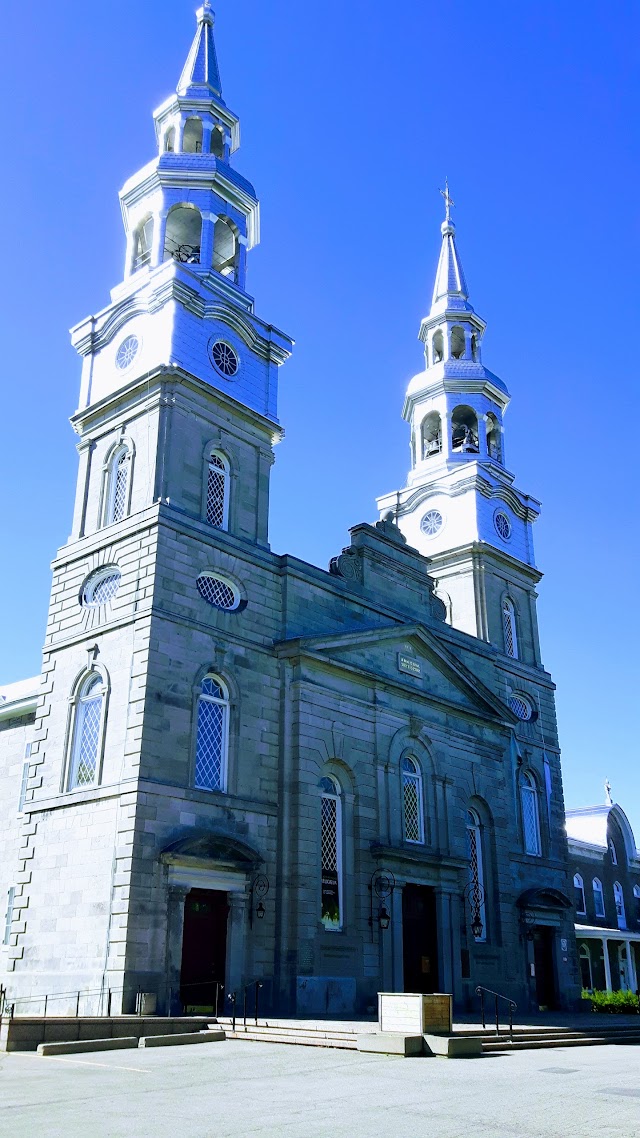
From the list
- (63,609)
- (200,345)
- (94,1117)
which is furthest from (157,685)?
(94,1117)

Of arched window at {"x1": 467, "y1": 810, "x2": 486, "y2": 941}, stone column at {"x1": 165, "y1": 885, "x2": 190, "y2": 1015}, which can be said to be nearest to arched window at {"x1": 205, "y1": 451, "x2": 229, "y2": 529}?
stone column at {"x1": 165, "y1": 885, "x2": 190, "y2": 1015}

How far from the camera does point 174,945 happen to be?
23.1m

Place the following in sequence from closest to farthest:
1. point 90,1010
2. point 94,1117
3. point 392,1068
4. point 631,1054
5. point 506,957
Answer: point 94,1117, point 392,1068, point 631,1054, point 90,1010, point 506,957

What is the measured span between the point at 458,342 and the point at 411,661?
18.3 meters

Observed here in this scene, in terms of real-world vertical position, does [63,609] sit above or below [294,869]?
above

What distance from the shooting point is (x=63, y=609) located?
92.4 feet

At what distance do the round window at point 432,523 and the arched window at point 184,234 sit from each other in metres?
14.0

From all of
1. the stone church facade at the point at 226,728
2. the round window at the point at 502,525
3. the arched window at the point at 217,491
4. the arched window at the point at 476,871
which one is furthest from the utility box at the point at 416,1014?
the round window at the point at 502,525

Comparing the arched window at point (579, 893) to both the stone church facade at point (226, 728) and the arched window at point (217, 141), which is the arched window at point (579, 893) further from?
the arched window at point (217, 141)

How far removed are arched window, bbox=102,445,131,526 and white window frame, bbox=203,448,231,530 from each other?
2.08 m

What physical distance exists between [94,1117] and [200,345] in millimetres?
23002

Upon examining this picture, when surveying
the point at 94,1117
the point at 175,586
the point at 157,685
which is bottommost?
the point at 94,1117

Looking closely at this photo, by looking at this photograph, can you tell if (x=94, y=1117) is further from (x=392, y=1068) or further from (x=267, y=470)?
(x=267, y=470)

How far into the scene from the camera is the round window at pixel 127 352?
101 ft
